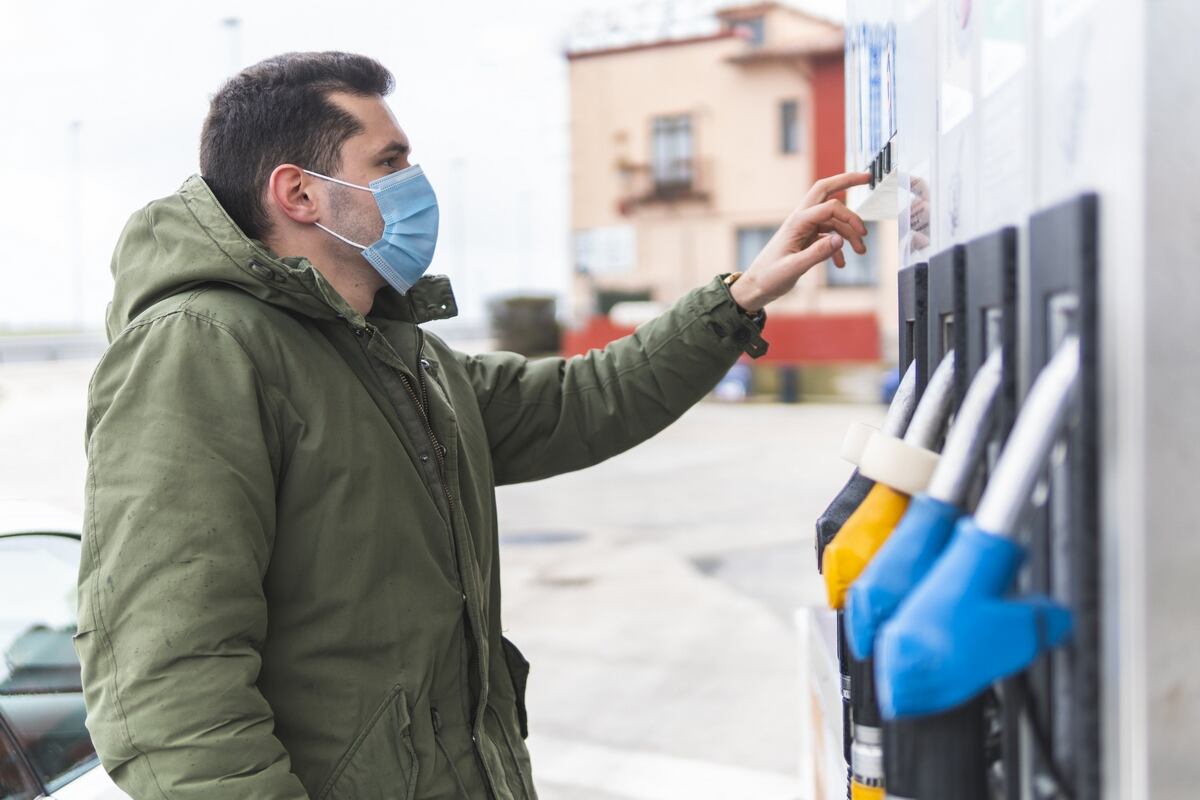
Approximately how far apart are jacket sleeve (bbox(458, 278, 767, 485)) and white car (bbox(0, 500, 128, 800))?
3.62 ft

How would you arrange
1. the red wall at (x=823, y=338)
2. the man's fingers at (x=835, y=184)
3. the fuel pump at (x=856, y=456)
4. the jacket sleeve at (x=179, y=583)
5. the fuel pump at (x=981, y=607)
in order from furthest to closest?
the red wall at (x=823, y=338) → the man's fingers at (x=835, y=184) → the jacket sleeve at (x=179, y=583) → the fuel pump at (x=856, y=456) → the fuel pump at (x=981, y=607)

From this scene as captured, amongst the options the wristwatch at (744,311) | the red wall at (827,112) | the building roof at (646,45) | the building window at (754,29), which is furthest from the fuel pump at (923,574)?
the building window at (754,29)

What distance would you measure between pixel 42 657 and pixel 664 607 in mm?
5468

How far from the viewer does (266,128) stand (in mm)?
2023

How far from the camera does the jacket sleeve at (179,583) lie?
1.58 m

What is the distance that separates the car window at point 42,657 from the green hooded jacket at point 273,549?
0.99 metres

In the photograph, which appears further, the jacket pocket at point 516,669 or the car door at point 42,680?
the car door at point 42,680

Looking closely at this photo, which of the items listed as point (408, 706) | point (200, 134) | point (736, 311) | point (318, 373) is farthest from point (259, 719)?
point (736, 311)

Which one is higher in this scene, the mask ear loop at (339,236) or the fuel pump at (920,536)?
the mask ear loop at (339,236)

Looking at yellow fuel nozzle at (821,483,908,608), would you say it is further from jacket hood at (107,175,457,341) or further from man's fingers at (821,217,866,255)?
man's fingers at (821,217,866,255)

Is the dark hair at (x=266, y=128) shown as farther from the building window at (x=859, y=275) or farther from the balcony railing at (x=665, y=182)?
the balcony railing at (x=665, y=182)

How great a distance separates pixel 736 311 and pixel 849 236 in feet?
0.93

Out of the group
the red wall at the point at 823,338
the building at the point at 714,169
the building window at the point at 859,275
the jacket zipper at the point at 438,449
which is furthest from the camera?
the building at the point at 714,169

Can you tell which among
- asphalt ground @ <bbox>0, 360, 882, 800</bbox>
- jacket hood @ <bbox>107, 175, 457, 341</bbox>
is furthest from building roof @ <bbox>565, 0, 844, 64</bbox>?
jacket hood @ <bbox>107, 175, 457, 341</bbox>
